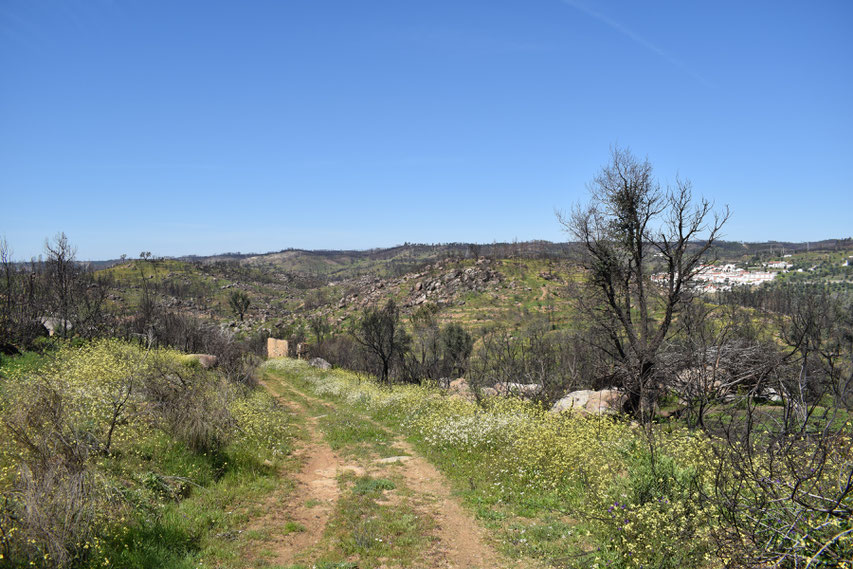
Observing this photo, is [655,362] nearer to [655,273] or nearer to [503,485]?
[655,273]

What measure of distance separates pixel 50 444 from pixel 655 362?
15.8m

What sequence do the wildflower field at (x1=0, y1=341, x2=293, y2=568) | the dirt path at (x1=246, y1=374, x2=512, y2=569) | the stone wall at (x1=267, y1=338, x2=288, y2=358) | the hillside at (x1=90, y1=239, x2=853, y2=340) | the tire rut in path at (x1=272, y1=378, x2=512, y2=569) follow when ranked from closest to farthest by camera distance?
the wildflower field at (x1=0, y1=341, x2=293, y2=568)
the tire rut in path at (x1=272, y1=378, x2=512, y2=569)
the dirt path at (x1=246, y1=374, x2=512, y2=569)
the stone wall at (x1=267, y1=338, x2=288, y2=358)
the hillside at (x1=90, y1=239, x2=853, y2=340)

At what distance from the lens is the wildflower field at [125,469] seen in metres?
5.45

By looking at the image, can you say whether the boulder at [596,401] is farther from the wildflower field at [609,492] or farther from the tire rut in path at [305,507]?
the tire rut in path at [305,507]

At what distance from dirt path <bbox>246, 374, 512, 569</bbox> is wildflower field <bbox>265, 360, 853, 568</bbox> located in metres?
0.42

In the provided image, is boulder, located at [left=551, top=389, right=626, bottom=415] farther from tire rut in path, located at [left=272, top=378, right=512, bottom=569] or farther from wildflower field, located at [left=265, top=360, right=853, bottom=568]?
tire rut in path, located at [left=272, top=378, right=512, bottom=569]

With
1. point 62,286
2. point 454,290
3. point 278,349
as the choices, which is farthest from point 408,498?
point 454,290

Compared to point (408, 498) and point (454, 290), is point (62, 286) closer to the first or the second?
point (408, 498)

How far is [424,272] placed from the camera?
112 meters

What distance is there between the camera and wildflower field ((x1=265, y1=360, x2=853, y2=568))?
13.9 feet

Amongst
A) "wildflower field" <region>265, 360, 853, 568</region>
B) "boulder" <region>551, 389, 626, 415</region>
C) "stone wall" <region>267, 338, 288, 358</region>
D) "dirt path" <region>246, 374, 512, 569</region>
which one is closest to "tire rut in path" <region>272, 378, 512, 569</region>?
"dirt path" <region>246, 374, 512, 569</region>

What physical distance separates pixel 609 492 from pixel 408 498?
453 centimetres

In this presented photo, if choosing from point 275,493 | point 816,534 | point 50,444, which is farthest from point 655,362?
point 50,444

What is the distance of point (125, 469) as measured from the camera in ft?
26.4
